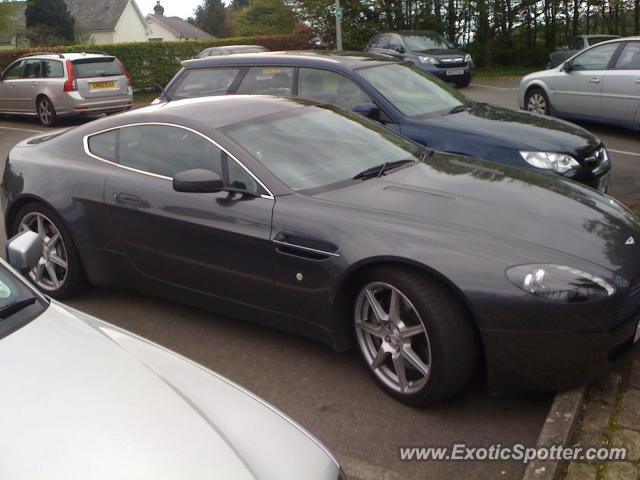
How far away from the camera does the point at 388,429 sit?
138 inches

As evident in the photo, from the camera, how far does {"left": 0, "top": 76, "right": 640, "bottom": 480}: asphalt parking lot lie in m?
3.30

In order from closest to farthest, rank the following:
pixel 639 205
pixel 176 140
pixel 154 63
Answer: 1. pixel 176 140
2. pixel 639 205
3. pixel 154 63

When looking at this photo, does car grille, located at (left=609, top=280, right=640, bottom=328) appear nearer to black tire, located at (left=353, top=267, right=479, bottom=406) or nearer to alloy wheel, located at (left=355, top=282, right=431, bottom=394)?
black tire, located at (left=353, top=267, right=479, bottom=406)

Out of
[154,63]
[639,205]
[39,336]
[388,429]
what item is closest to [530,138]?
→ [639,205]

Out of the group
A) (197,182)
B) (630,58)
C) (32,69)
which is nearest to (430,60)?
(630,58)

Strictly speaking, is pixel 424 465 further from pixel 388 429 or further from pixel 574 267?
pixel 574 267

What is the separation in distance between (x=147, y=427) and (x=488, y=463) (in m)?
1.67

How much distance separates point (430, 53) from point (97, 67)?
851 centimetres

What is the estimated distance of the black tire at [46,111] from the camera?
15.9 m

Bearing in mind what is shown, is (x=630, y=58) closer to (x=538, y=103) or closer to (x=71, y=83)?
(x=538, y=103)

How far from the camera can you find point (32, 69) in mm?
16469

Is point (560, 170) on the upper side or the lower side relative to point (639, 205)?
upper

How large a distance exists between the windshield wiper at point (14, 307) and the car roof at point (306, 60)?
471cm

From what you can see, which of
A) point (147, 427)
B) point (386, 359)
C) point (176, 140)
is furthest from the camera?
point (176, 140)
